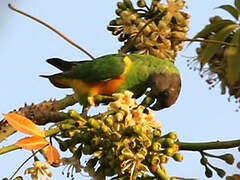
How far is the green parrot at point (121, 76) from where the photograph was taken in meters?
3.29

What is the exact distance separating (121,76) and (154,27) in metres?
0.55

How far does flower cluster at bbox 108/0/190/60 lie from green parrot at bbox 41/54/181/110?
19 cm

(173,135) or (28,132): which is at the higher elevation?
(28,132)

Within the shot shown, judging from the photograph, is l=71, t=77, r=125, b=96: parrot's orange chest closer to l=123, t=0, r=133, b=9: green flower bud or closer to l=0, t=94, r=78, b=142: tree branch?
l=123, t=0, r=133, b=9: green flower bud

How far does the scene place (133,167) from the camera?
6.47 feet

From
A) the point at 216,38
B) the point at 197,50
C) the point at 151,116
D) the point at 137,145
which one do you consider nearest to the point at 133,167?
the point at 137,145

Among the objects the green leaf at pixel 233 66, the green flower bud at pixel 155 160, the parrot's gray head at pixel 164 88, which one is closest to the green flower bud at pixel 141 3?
the parrot's gray head at pixel 164 88

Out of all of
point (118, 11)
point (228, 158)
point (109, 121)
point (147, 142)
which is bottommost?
point (228, 158)

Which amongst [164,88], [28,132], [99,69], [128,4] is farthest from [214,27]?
[99,69]

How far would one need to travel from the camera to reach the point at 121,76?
11.1ft

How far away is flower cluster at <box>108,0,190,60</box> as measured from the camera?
2941 mm

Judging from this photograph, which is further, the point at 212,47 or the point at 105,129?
the point at 105,129

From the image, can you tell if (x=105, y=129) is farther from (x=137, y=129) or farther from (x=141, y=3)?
(x=141, y=3)

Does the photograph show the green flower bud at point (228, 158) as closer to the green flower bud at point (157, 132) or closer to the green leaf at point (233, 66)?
the green flower bud at point (157, 132)
